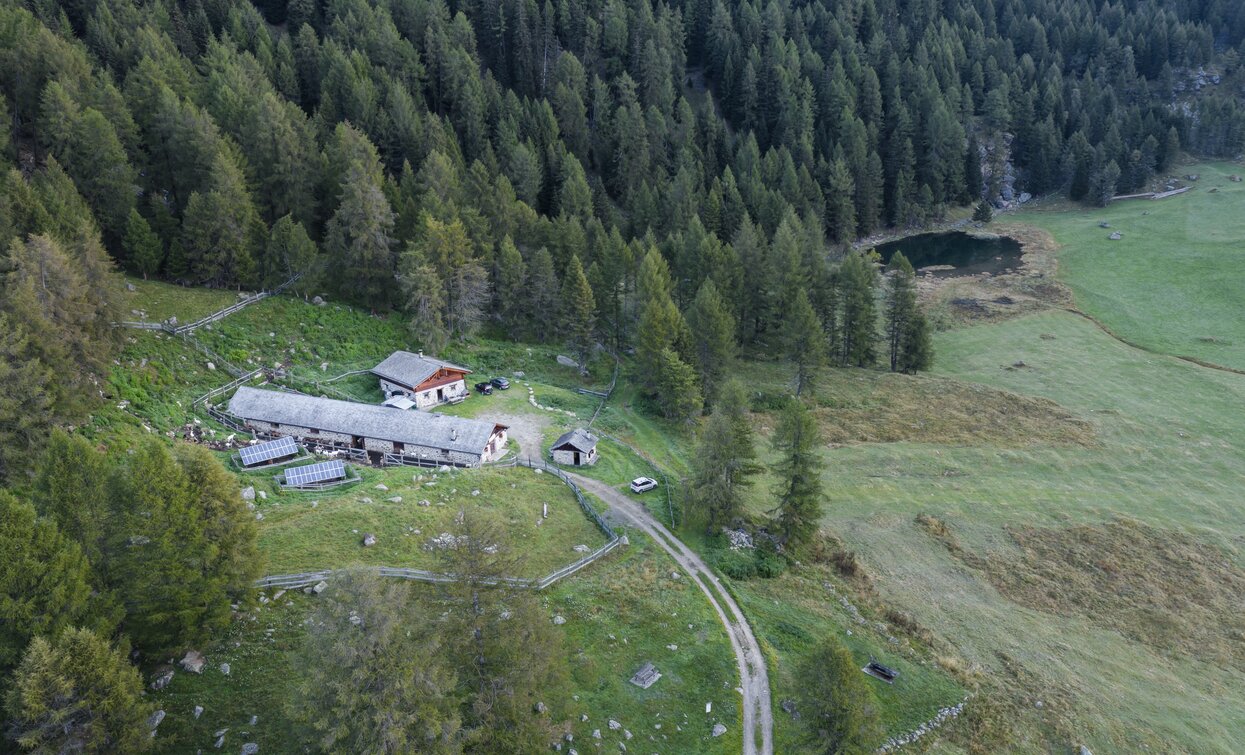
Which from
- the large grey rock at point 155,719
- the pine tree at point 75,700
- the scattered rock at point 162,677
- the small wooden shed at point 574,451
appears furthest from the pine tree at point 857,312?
the pine tree at point 75,700

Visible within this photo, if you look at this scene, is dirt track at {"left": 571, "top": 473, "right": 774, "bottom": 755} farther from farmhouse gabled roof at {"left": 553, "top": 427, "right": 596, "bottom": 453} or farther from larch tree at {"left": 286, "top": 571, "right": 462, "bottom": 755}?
larch tree at {"left": 286, "top": 571, "right": 462, "bottom": 755}

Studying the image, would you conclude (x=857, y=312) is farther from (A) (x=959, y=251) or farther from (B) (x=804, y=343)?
(A) (x=959, y=251)

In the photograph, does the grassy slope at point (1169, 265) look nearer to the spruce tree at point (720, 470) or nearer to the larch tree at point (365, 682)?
the spruce tree at point (720, 470)

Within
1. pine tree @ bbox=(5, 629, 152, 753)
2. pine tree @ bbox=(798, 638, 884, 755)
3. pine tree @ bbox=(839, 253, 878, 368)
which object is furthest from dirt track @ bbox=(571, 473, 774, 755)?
pine tree @ bbox=(839, 253, 878, 368)

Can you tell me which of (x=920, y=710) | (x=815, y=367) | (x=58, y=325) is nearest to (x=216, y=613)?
(x=58, y=325)

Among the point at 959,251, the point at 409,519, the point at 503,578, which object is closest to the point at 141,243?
the point at 409,519

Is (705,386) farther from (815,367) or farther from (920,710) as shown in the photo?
(920,710)

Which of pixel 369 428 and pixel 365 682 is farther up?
pixel 365 682
